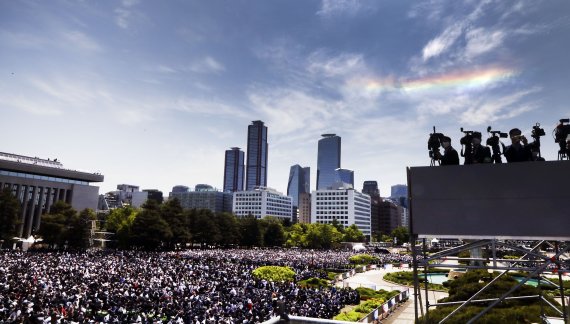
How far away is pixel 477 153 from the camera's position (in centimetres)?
827

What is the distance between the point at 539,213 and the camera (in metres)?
6.82

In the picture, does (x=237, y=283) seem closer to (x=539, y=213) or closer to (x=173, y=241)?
(x=539, y=213)

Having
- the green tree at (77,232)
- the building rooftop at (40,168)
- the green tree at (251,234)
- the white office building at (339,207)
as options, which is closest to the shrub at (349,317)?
the green tree at (77,232)

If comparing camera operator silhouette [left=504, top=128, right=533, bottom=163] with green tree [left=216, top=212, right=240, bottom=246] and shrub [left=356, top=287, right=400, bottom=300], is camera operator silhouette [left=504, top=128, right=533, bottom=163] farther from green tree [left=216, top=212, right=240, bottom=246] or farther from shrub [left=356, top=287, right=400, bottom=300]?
green tree [left=216, top=212, right=240, bottom=246]

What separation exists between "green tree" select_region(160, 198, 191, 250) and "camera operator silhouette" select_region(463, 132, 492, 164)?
2623 inches

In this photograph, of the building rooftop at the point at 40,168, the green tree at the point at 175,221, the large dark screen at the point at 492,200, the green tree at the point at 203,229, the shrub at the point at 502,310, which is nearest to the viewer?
the large dark screen at the point at 492,200

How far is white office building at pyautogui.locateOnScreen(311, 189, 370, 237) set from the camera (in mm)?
167500

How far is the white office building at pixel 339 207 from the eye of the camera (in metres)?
168

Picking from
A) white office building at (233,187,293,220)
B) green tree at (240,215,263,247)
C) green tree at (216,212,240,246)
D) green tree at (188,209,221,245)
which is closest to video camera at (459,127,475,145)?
green tree at (188,209,221,245)

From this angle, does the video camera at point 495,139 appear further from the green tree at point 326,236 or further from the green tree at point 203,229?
the green tree at point 326,236

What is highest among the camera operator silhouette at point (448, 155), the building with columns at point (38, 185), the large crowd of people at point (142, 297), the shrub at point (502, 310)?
the building with columns at point (38, 185)

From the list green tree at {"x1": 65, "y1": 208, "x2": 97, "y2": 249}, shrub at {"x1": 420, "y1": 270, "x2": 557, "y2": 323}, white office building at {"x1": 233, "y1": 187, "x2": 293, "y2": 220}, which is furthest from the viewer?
white office building at {"x1": 233, "y1": 187, "x2": 293, "y2": 220}

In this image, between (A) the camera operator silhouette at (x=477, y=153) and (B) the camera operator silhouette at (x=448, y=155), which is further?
(B) the camera operator silhouette at (x=448, y=155)

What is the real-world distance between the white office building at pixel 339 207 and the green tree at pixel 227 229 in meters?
85.2
